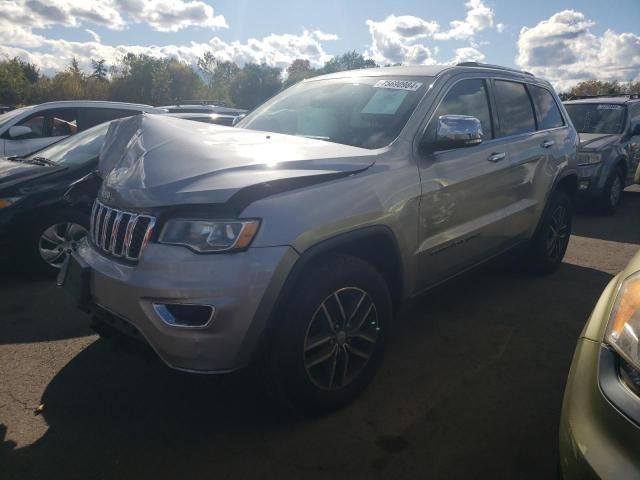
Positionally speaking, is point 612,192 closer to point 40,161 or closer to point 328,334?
point 328,334

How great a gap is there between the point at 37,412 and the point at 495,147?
132 inches

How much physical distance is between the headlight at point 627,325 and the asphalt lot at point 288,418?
0.97 m

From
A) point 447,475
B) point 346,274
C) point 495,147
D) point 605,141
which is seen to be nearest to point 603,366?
point 447,475

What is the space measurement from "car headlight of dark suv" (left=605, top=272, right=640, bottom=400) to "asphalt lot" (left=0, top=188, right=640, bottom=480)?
96cm

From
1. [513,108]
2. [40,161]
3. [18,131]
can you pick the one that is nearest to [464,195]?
[513,108]

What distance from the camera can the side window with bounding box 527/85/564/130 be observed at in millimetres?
4375

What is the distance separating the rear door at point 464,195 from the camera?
115 inches

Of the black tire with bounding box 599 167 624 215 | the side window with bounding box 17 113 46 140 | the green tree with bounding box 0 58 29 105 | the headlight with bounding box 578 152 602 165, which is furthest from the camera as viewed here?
the green tree with bounding box 0 58 29 105

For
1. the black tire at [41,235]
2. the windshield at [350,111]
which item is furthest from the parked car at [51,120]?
the windshield at [350,111]

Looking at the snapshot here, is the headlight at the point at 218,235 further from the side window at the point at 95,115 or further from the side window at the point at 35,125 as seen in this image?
the side window at the point at 35,125

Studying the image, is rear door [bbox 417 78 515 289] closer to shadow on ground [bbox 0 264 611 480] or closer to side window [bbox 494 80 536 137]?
side window [bbox 494 80 536 137]

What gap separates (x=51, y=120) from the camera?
22.4ft

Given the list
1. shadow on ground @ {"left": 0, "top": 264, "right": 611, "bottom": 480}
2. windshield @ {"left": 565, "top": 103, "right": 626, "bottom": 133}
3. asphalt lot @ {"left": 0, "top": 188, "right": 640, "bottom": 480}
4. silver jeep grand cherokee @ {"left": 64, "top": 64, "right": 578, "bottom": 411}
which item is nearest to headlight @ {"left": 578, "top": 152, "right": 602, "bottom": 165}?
windshield @ {"left": 565, "top": 103, "right": 626, "bottom": 133}

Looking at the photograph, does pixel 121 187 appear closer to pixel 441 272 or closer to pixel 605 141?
pixel 441 272
